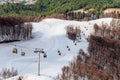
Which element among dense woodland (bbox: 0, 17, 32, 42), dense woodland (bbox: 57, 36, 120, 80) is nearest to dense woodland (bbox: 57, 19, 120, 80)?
dense woodland (bbox: 57, 36, 120, 80)

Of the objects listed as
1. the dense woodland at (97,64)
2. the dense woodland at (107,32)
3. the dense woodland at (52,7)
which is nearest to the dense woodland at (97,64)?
the dense woodland at (97,64)

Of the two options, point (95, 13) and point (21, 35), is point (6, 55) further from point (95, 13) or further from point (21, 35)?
point (95, 13)

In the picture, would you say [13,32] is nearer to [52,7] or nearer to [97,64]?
[97,64]

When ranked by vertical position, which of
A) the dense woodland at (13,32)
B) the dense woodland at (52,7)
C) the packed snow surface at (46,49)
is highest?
the dense woodland at (52,7)

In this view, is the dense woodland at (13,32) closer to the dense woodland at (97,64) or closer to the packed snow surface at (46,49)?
the packed snow surface at (46,49)

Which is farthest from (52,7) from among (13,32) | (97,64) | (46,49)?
(97,64)

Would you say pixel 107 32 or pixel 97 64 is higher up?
pixel 107 32
